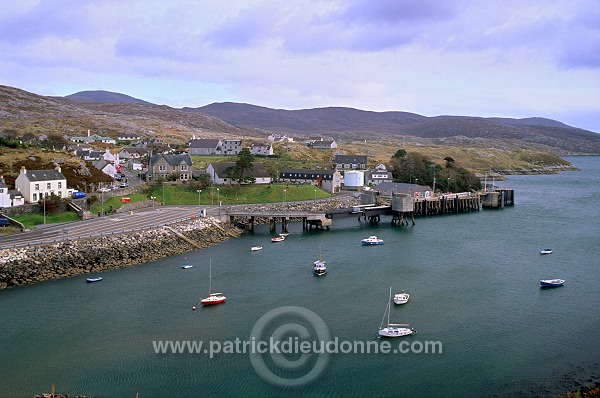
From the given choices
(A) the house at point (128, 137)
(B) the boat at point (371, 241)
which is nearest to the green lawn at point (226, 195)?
(B) the boat at point (371, 241)

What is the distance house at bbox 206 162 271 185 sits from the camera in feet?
232

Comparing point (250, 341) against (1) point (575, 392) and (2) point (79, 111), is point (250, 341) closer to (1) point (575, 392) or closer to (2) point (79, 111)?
(1) point (575, 392)

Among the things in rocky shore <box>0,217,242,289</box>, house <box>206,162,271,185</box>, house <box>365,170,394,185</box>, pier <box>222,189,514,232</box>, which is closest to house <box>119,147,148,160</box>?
house <box>206,162,271,185</box>

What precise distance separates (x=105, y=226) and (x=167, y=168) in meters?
25.1

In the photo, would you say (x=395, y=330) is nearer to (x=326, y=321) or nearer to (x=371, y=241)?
(x=326, y=321)

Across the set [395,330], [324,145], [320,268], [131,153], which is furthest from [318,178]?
[324,145]

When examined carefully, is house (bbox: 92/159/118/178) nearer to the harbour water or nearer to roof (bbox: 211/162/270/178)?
roof (bbox: 211/162/270/178)

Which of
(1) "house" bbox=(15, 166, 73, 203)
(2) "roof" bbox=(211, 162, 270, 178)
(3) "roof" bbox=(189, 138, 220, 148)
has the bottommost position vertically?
(1) "house" bbox=(15, 166, 73, 203)

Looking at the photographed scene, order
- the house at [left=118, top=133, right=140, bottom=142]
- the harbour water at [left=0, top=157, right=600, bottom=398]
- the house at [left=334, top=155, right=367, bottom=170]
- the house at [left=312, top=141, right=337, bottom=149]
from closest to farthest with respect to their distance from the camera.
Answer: the harbour water at [left=0, top=157, right=600, bottom=398], the house at [left=334, top=155, right=367, bottom=170], the house at [left=118, top=133, right=140, bottom=142], the house at [left=312, top=141, right=337, bottom=149]

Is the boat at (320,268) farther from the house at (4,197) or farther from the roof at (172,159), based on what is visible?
the roof at (172,159)

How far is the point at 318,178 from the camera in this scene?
253 ft

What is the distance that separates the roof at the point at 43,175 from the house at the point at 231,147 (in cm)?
5317

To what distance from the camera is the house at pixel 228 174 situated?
232ft

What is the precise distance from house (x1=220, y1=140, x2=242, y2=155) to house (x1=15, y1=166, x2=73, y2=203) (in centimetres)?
5409
